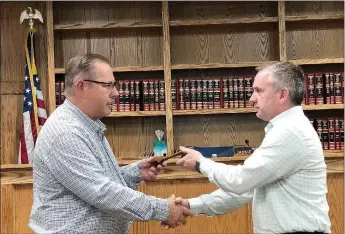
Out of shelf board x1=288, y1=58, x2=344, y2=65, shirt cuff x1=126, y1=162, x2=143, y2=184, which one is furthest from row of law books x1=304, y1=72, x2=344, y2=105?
shirt cuff x1=126, y1=162, x2=143, y2=184

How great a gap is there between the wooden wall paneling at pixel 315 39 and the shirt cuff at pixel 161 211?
10.4 feet

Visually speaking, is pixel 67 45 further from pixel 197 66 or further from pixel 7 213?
pixel 7 213

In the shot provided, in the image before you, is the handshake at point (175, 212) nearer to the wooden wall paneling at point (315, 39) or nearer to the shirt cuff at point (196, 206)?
the shirt cuff at point (196, 206)

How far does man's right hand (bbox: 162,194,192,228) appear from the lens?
236cm

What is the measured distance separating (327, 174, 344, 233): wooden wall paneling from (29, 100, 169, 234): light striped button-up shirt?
262 cm

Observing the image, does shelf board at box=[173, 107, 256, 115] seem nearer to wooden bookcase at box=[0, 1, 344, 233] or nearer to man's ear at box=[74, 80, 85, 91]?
wooden bookcase at box=[0, 1, 344, 233]

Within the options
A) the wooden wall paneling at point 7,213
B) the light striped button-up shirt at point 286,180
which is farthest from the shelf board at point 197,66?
the light striped button-up shirt at point 286,180

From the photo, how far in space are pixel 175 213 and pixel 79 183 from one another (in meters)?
0.49

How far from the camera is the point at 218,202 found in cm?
264

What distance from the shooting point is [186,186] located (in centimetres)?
444

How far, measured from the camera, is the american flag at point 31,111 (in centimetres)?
467

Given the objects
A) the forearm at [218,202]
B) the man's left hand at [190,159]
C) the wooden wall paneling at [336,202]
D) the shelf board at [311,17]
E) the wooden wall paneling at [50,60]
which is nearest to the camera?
the man's left hand at [190,159]

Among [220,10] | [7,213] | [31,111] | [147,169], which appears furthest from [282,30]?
[7,213]

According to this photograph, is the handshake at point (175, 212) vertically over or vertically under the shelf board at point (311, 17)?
under
